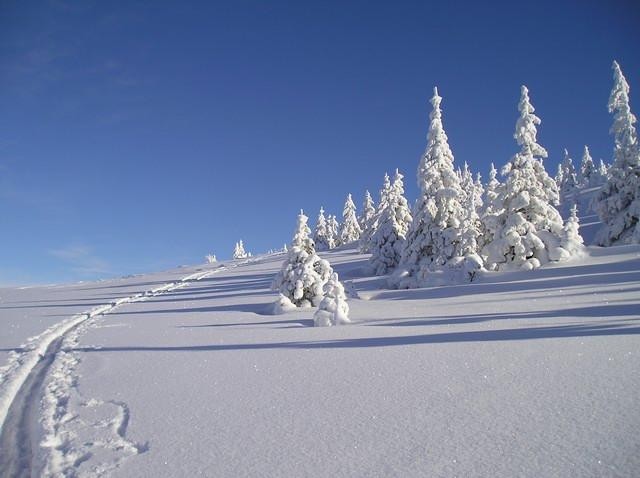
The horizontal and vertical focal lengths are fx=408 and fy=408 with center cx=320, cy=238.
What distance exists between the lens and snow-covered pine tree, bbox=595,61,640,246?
30.3m

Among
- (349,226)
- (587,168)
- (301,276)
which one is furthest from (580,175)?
(301,276)

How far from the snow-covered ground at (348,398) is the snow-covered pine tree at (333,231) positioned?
7800cm

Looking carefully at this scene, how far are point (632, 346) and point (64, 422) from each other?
32.9ft

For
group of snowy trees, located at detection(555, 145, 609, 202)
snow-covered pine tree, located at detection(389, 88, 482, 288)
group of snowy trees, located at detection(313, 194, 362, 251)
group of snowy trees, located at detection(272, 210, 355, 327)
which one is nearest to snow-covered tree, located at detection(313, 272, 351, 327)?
group of snowy trees, located at detection(272, 210, 355, 327)

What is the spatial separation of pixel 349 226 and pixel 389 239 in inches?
2081

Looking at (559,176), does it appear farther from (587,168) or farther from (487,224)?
(487,224)

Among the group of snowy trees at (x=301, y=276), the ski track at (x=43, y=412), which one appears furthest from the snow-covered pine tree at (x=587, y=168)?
the ski track at (x=43, y=412)

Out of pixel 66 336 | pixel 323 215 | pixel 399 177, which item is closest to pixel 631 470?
pixel 66 336

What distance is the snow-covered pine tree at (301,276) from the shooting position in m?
20.3

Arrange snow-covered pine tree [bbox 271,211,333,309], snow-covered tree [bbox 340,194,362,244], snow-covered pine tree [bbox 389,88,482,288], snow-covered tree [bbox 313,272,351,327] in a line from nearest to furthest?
snow-covered tree [bbox 313,272,351,327]
snow-covered pine tree [bbox 271,211,333,309]
snow-covered pine tree [bbox 389,88,482,288]
snow-covered tree [bbox 340,194,362,244]

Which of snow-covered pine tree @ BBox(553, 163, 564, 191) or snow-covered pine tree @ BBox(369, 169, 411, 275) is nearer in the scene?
snow-covered pine tree @ BBox(369, 169, 411, 275)

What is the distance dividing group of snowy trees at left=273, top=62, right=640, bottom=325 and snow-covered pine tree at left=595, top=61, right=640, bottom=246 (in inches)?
2.5

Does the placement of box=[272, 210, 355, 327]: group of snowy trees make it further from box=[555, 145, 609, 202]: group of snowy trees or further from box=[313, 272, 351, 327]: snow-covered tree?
box=[555, 145, 609, 202]: group of snowy trees

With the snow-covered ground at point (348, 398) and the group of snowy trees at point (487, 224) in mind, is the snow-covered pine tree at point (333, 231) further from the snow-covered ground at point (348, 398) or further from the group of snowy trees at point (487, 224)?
the snow-covered ground at point (348, 398)
